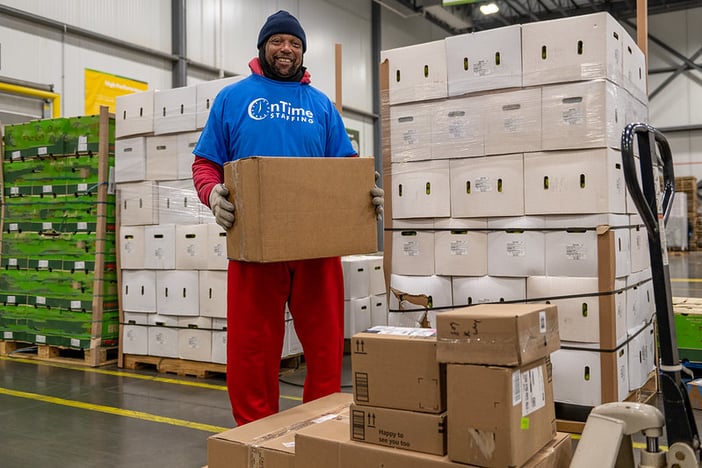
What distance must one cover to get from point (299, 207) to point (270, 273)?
459 millimetres

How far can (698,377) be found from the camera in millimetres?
4770

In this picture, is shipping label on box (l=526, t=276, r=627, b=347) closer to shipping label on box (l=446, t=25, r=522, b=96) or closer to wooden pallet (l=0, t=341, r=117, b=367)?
shipping label on box (l=446, t=25, r=522, b=96)

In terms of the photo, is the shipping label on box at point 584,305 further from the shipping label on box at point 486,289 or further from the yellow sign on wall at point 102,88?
the yellow sign on wall at point 102,88

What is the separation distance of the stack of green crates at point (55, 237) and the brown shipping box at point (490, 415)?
4.91 meters

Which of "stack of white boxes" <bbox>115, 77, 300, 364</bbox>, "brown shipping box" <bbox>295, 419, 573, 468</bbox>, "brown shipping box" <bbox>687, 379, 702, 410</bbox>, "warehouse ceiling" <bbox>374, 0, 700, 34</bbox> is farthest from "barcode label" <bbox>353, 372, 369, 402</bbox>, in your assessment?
"warehouse ceiling" <bbox>374, 0, 700, 34</bbox>

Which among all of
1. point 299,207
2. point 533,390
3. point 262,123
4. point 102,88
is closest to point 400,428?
point 533,390

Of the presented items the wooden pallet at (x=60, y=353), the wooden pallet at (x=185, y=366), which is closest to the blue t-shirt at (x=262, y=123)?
the wooden pallet at (x=185, y=366)

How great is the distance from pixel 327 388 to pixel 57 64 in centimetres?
851

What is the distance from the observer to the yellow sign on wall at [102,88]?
10.2 metres

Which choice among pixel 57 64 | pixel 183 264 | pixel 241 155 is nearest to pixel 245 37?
pixel 57 64

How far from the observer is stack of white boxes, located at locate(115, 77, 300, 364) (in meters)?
5.60

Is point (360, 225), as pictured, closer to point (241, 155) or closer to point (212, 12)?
point (241, 155)

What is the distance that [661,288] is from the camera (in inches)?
85.7

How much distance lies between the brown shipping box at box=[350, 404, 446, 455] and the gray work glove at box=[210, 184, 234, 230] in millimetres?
940
